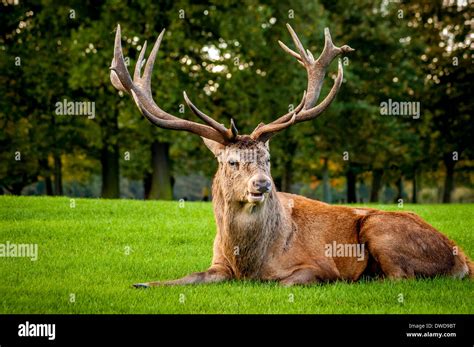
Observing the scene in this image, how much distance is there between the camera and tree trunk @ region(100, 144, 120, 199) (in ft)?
93.4

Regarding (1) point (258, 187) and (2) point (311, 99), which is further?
(2) point (311, 99)

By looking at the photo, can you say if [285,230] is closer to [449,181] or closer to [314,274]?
[314,274]

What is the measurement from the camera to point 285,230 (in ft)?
30.3

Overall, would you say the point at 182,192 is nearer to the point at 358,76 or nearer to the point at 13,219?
the point at 358,76

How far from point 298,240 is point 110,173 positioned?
2030cm

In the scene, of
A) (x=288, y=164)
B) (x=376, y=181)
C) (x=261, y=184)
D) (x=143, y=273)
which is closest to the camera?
(x=261, y=184)

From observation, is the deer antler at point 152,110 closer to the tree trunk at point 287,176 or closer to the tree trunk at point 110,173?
the tree trunk at point 110,173

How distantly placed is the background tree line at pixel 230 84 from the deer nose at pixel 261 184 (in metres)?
15.0

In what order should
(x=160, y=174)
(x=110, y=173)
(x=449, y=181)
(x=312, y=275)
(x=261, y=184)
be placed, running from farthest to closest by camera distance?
(x=449, y=181)
(x=110, y=173)
(x=160, y=174)
(x=312, y=275)
(x=261, y=184)

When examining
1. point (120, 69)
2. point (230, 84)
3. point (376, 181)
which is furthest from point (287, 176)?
point (120, 69)

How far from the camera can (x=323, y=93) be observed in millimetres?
29156

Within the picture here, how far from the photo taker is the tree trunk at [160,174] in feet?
89.8

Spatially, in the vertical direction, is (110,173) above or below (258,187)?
above
